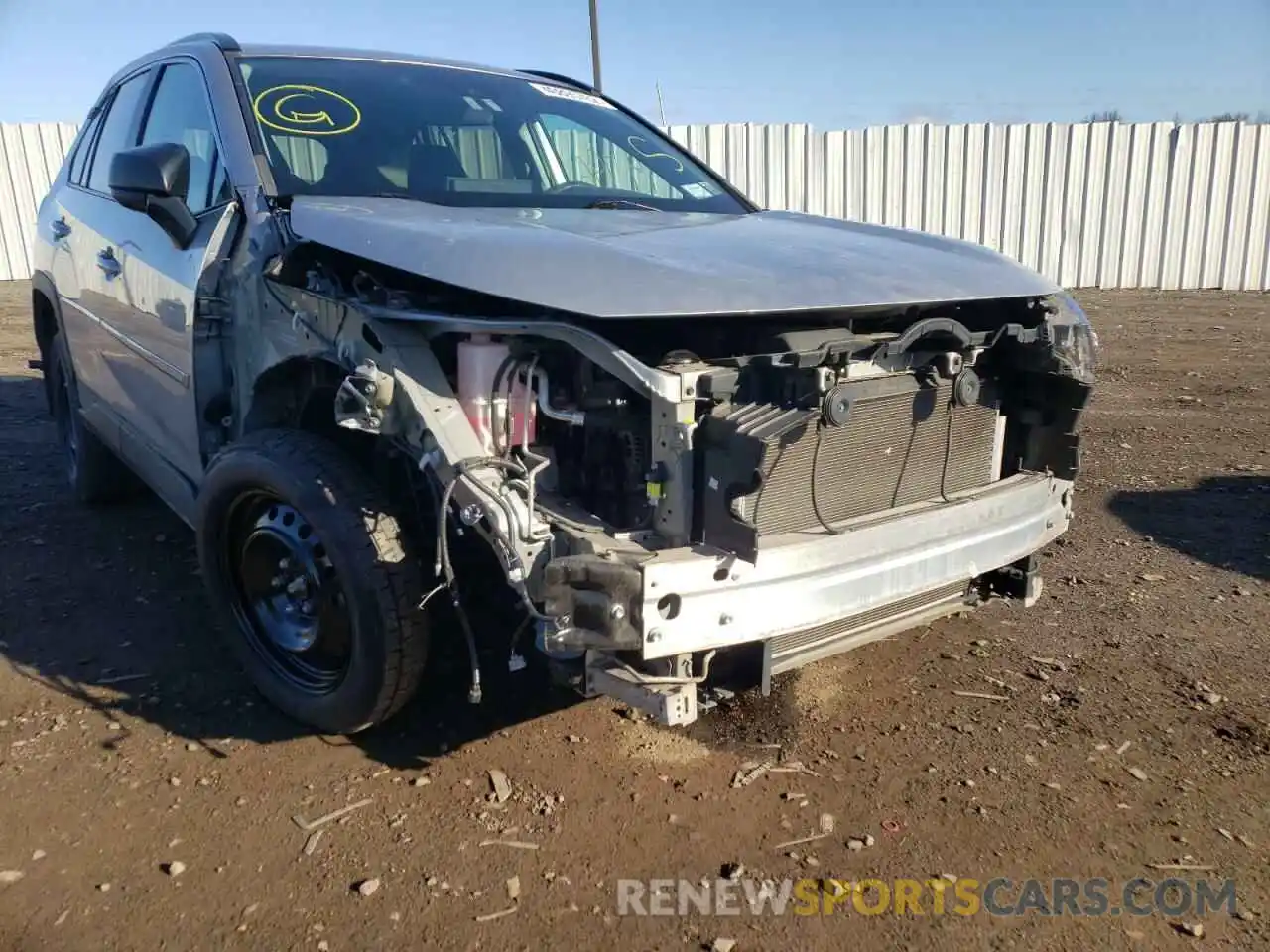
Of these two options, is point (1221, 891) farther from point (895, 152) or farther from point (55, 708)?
point (895, 152)

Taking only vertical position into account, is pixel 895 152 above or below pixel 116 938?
above

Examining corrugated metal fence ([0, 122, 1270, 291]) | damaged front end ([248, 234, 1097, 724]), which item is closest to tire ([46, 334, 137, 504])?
damaged front end ([248, 234, 1097, 724])

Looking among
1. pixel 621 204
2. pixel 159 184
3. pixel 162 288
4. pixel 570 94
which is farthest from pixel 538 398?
pixel 570 94

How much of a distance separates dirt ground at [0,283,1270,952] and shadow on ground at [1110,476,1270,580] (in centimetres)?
18

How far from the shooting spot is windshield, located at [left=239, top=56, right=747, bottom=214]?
3.48m

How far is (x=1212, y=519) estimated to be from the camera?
5199 millimetres

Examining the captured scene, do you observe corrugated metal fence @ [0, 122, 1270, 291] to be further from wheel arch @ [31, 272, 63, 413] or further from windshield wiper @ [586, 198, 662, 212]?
windshield wiper @ [586, 198, 662, 212]

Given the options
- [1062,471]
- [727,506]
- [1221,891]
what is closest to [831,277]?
[727,506]

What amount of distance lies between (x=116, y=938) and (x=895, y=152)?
13.6 meters

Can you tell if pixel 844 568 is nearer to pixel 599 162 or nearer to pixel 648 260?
pixel 648 260

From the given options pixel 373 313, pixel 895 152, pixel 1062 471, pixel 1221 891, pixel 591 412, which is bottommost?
pixel 1221 891

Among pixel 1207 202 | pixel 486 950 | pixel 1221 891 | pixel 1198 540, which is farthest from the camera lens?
pixel 1207 202

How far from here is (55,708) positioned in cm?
339

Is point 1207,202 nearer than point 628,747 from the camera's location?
No
